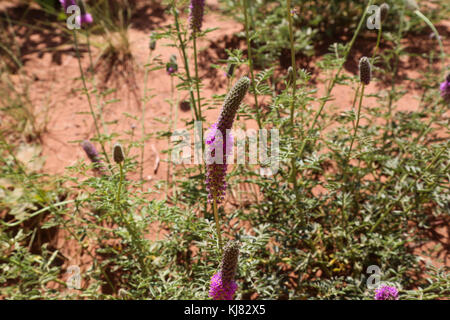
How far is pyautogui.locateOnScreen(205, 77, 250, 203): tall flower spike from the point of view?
1.18 metres

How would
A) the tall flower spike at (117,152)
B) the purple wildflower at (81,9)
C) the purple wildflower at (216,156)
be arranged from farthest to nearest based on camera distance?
the purple wildflower at (81,9) → the tall flower spike at (117,152) → the purple wildflower at (216,156)

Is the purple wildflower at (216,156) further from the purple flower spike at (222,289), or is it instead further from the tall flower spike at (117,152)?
the tall flower spike at (117,152)

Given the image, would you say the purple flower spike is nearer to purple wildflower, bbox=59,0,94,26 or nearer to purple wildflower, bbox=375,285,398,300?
purple wildflower, bbox=375,285,398,300

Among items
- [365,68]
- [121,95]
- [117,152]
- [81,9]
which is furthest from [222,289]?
[121,95]

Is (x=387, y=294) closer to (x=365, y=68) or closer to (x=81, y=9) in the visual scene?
(x=365, y=68)

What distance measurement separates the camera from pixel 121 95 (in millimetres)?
4133

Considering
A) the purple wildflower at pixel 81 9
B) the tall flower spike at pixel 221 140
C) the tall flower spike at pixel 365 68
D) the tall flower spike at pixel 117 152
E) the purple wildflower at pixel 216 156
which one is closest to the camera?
the tall flower spike at pixel 221 140

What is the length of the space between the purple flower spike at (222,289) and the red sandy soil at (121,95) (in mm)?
1747

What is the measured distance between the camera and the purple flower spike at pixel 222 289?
1366 mm

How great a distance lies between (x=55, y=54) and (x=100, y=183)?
3.69 metres

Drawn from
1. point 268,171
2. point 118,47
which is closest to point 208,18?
point 118,47

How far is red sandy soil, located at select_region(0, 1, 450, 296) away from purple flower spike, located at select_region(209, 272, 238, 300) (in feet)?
5.73

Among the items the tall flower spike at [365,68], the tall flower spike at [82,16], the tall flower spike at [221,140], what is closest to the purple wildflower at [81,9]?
the tall flower spike at [82,16]

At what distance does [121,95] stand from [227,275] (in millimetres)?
3371
